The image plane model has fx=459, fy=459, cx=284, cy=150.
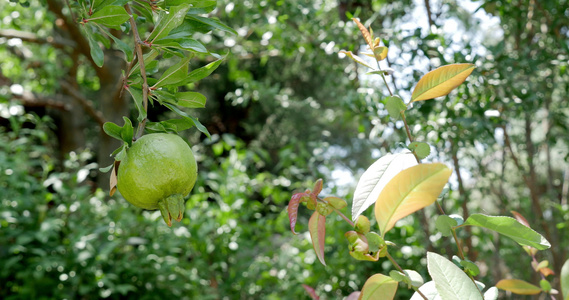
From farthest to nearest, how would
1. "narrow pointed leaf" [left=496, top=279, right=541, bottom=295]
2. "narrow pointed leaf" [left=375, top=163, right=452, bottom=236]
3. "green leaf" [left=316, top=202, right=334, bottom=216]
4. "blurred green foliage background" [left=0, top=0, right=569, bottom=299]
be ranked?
1. "blurred green foliage background" [left=0, top=0, right=569, bottom=299]
2. "narrow pointed leaf" [left=496, top=279, right=541, bottom=295]
3. "green leaf" [left=316, top=202, right=334, bottom=216]
4. "narrow pointed leaf" [left=375, top=163, right=452, bottom=236]

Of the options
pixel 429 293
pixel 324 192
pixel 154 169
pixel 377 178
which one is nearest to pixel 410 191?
pixel 377 178

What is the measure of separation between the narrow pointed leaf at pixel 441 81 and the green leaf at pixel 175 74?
11.4 inches

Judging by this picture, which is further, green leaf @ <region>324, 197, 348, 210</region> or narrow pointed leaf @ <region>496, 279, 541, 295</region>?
narrow pointed leaf @ <region>496, 279, 541, 295</region>

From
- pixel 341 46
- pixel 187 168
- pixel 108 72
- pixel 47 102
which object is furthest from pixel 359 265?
pixel 47 102

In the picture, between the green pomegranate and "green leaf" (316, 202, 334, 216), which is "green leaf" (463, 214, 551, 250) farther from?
the green pomegranate

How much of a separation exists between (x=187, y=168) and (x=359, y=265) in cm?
157

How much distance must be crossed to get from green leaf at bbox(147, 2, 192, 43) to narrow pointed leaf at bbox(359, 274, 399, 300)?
1.21 ft

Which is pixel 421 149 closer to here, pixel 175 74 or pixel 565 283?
pixel 565 283

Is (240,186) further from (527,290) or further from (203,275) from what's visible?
(527,290)

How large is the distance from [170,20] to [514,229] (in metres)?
0.44

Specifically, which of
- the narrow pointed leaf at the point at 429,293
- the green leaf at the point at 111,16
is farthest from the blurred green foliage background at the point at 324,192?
the green leaf at the point at 111,16

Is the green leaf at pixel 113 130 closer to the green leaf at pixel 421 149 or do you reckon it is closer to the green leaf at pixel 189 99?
the green leaf at pixel 189 99

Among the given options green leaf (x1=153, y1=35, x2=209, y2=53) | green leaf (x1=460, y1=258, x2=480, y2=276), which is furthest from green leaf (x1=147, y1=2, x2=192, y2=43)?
green leaf (x1=460, y1=258, x2=480, y2=276)

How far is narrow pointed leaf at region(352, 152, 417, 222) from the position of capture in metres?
0.45
